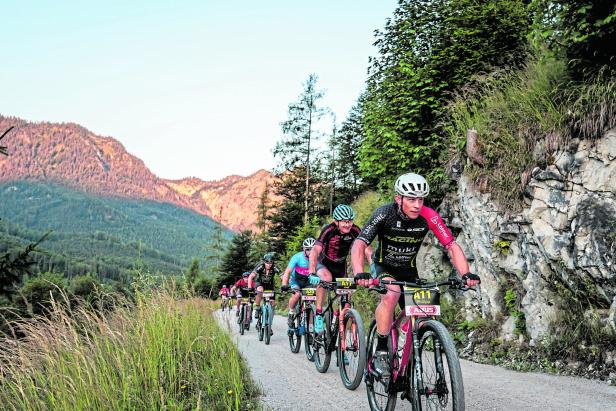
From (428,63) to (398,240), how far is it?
8495mm

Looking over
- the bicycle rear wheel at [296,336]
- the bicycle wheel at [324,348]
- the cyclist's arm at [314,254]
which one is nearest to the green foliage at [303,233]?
the bicycle rear wheel at [296,336]

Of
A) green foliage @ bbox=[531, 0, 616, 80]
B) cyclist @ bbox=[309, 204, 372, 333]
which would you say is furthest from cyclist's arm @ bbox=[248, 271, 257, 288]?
green foliage @ bbox=[531, 0, 616, 80]

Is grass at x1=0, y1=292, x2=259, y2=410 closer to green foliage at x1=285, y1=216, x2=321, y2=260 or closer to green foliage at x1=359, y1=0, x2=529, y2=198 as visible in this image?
green foliage at x1=359, y1=0, x2=529, y2=198

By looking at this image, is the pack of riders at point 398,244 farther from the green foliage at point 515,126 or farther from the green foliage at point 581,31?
the green foliage at point 581,31

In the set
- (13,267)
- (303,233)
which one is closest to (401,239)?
(13,267)

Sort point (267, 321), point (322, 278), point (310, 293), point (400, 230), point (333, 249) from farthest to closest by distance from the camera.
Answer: point (267, 321)
point (310, 293)
point (333, 249)
point (322, 278)
point (400, 230)

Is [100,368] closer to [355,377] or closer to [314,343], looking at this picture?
[355,377]

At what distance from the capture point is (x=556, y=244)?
7.60 metres

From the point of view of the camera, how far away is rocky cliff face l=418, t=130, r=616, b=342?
692 cm

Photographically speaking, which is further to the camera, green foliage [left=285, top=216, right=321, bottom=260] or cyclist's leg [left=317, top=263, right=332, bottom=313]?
green foliage [left=285, top=216, right=321, bottom=260]

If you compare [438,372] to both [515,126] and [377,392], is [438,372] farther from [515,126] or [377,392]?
[515,126]

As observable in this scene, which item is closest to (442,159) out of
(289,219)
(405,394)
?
(405,394)

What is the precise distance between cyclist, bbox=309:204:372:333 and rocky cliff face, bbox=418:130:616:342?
279 centimetres

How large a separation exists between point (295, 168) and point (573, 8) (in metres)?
30.5
